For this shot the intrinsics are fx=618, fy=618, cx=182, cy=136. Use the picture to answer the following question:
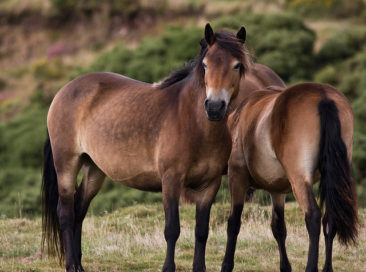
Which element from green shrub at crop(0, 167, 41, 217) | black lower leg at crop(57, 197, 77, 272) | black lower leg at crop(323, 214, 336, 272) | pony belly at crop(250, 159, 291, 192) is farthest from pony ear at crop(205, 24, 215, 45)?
green shrub at crop(0, 167, 41, 217)

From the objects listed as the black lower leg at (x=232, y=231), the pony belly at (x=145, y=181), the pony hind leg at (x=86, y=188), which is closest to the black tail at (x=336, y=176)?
the black lower leg at (x=232, y=231)

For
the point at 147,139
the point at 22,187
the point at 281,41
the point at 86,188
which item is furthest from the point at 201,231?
the point at 281,41

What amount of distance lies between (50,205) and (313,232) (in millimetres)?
2955

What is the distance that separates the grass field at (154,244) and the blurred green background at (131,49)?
1.20 meters

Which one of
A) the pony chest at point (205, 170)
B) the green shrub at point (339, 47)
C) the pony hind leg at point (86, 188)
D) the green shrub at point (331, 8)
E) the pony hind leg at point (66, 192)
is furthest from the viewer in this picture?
the green shrub at point (331, 8)

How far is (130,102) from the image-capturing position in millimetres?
6082

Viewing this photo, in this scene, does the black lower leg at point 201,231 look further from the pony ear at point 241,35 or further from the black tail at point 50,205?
the black tail at point 50,205

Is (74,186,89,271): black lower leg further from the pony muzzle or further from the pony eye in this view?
the pony eye

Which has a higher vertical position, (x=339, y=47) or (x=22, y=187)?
(x=339, y=47)

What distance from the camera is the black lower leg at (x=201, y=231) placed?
5.67 m

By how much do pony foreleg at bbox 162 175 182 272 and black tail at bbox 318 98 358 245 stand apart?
4.17 feet

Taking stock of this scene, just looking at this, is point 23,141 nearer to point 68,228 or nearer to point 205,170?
point 68,228

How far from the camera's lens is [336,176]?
17.2ft

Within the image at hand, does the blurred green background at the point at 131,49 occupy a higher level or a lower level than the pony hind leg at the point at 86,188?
lower
